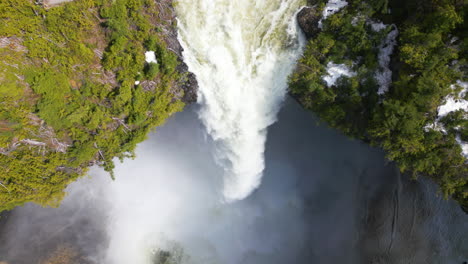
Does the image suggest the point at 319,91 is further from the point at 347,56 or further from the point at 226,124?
the point at 226,124

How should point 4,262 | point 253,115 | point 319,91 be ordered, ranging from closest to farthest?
point 319,91 → point 253,115 → point 4,262

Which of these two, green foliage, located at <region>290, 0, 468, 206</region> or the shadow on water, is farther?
the shadow on water

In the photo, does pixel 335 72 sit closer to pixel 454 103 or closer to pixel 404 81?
pixel 404 81

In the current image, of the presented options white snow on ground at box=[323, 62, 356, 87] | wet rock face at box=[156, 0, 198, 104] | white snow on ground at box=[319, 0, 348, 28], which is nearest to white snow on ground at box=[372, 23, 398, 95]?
white snow on ground at box=[323, 62, 356, 87]

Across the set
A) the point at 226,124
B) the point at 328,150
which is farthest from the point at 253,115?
the point at 328,150

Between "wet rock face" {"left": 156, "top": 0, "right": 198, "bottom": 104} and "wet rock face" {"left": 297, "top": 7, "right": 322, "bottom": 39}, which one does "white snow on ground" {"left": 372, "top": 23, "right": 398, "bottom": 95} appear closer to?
"wet rock face" {"left": 297, "top": 7, "right": 322, "bottom": 39}

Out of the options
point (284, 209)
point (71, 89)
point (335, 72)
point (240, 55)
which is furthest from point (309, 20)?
point (71, 89)
